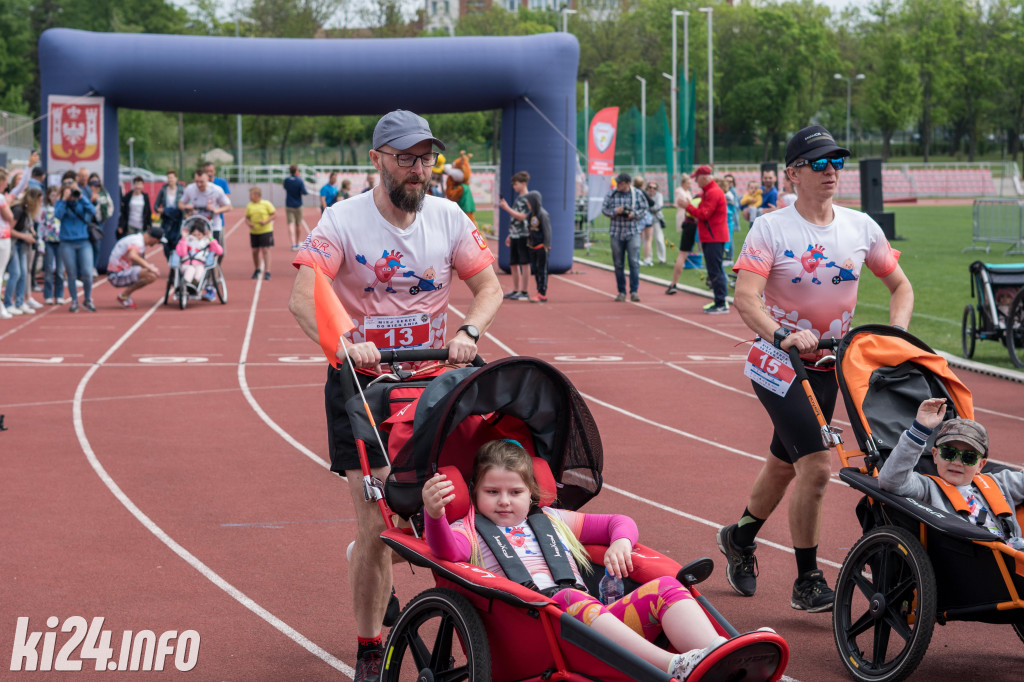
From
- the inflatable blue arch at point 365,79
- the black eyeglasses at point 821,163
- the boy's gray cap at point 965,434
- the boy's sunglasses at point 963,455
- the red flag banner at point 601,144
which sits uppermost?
the inflatable blue arch at point 365,79

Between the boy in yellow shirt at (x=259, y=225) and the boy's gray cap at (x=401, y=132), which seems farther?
the boy in yellow shirt at (x=259, y=225)

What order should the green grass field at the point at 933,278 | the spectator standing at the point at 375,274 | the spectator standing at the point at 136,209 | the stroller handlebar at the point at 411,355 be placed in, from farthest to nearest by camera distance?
the spectator standing at the point at 136,209, the green grass field at the point at 933,278, the spectator standing at the point at 375,274, the stroller handlebar at the point at 411,355

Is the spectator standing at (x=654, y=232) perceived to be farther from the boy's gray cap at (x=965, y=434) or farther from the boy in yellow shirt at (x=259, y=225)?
the boy's gray cap at (x=965, y=434)

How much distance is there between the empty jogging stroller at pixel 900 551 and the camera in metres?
4.36

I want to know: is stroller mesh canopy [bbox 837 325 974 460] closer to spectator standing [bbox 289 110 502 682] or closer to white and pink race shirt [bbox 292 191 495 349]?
spectator standing [bbox 289 110 502 682]

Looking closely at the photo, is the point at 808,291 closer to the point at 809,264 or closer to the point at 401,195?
the point at 809,264

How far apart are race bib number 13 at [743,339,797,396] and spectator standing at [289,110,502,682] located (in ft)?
4.95

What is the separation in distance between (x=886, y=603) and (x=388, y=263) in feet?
7.96

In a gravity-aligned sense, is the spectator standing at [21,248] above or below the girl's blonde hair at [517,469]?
above

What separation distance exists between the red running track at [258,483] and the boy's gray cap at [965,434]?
0.98 m

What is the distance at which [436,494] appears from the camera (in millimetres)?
3795

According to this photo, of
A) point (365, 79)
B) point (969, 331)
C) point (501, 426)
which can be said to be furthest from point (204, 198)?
point (501, 426)

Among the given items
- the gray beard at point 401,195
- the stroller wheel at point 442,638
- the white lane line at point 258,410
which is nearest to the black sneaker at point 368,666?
the stroller wheel at point 442,638

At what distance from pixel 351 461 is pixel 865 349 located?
2.37 metres
